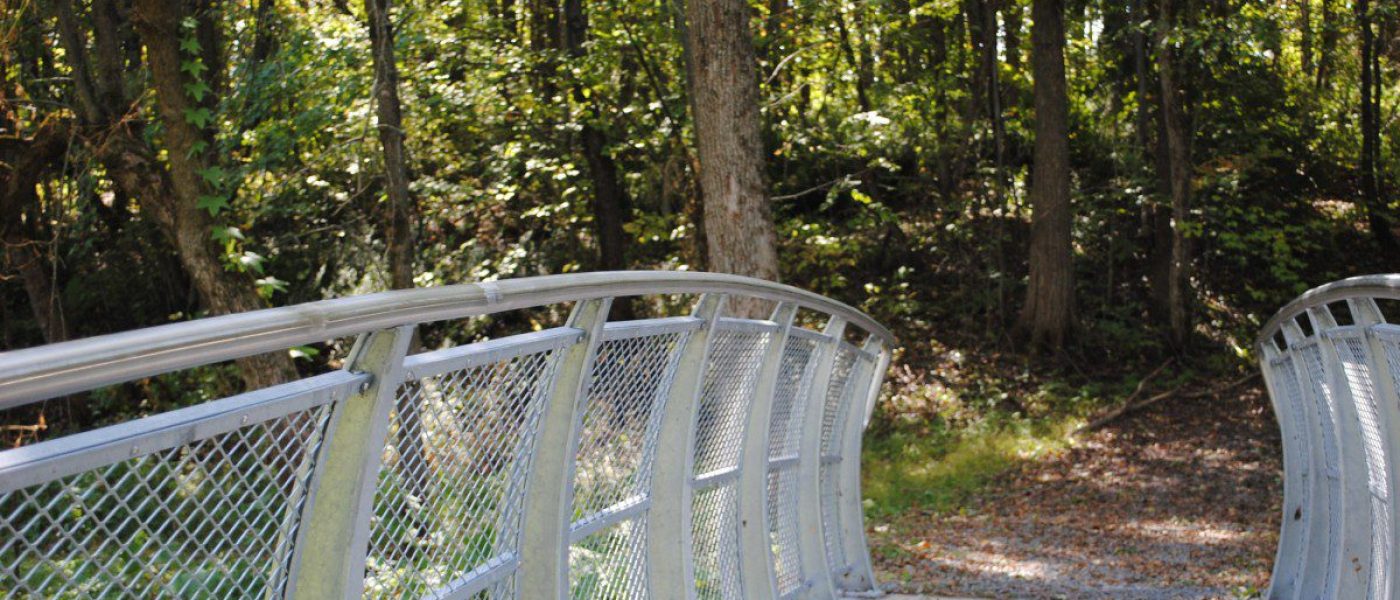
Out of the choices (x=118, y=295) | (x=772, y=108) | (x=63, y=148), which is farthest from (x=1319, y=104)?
(x=118, y=295)

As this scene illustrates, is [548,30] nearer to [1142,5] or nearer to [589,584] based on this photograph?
[1142,5]

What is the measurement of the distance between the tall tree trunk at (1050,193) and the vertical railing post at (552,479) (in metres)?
15.2

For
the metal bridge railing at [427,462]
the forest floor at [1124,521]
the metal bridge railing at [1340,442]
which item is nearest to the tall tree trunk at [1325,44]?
the forest floor at [1124,521]

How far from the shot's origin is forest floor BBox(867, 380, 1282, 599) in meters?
9.82

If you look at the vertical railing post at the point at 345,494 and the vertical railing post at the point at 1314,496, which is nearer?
the vertical railing post at the point at 345,494

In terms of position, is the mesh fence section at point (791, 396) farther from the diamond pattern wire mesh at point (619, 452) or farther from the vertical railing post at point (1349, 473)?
the vertical railing post at point (1349, 473)

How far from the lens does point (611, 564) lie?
379 centimetres

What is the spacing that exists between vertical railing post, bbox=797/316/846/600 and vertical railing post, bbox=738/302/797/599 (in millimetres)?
1133

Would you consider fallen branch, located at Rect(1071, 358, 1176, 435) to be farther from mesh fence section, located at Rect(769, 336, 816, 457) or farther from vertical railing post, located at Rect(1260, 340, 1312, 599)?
mesh fence section, located at Rect(769, 336, 816, 457)

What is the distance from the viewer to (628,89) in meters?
18.4

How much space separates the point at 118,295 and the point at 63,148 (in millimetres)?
7796

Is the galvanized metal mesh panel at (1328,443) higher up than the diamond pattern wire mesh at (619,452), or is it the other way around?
the diamond pattern wire mesh at (619,452)

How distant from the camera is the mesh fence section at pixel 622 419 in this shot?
139 inches

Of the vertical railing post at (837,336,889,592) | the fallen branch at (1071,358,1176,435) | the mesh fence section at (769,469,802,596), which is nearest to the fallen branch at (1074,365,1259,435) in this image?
the fallen branch at (1071,358,1176,435)
